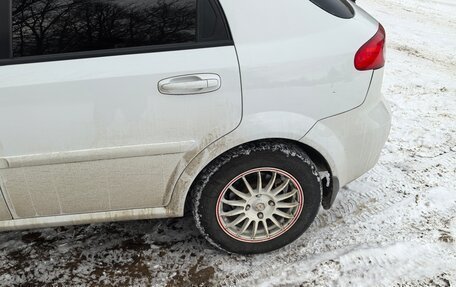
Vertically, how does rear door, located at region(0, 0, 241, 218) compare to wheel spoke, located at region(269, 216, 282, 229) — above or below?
above

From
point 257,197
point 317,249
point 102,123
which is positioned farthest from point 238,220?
point 102,123

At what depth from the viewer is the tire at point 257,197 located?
2420mm

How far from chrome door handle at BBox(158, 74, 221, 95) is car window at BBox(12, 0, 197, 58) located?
0.66 ft

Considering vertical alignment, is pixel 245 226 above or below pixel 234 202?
below

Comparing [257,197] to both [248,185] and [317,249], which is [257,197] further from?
[317,249]

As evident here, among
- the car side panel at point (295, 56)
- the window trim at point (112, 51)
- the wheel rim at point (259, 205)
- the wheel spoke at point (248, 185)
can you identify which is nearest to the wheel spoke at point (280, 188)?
the wheel rim at point (259, 205)

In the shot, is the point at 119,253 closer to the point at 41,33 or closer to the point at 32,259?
the point at 32,259

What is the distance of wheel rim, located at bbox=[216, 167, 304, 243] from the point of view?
2525 mm

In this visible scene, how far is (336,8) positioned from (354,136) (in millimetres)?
703

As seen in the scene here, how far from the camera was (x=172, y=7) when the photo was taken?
224 centimetres

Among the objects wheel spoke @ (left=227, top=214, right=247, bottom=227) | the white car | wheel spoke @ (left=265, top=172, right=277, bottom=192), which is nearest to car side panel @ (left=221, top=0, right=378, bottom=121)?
the white car

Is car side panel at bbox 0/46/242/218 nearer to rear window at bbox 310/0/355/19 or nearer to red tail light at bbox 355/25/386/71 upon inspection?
rear window at bbox 310/0/355/19

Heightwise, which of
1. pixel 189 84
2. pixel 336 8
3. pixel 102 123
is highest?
pixel 336 8

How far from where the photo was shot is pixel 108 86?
214 cm
